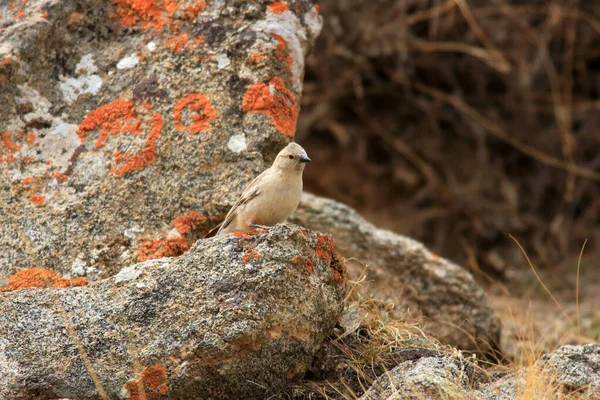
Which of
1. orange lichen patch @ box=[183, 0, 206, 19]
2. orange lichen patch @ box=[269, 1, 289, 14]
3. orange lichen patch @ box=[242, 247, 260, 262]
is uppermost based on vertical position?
orange lichen patch @ box=[183, 0, 206, 19]

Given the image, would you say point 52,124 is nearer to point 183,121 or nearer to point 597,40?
point 183,121

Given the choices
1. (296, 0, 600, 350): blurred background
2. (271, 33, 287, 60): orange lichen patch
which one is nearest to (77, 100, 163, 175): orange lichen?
(271, 33, 287, 60): orange lichen patch

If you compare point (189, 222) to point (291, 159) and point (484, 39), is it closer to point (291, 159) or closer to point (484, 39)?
point (291, 159)

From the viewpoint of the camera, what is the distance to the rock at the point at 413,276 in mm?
5836

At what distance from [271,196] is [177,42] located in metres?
1.15

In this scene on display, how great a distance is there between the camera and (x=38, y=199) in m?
4.49

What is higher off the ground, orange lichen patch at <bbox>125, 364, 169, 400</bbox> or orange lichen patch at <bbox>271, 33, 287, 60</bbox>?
orange lichen patch at <bbox>271, 33, 287, 60</bbox>

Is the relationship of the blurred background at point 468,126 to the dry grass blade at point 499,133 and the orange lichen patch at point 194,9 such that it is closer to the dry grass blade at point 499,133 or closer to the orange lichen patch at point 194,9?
the dry grass blade at point 499,133

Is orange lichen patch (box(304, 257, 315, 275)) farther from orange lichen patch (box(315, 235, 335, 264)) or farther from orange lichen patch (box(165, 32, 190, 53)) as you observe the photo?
orange lichen patch (box(165, 32, 190, 53))

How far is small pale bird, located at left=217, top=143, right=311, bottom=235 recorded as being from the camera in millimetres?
4508

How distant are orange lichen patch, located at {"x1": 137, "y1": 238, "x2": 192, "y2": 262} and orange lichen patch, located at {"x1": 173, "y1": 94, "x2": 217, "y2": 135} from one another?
67cm

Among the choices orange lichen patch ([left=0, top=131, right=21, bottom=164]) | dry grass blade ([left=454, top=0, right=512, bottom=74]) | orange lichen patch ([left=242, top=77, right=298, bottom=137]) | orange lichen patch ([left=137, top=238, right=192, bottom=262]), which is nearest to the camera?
orange lichen patch ([left=137, top=238, right=192, bottom=262])

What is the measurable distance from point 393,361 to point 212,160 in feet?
5.04

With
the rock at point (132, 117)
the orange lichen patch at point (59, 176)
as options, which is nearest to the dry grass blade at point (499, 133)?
the rock at point (132, 117)
